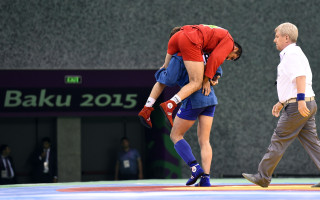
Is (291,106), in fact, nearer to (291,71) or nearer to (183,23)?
(291,71)

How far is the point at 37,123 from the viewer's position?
49.4 ft

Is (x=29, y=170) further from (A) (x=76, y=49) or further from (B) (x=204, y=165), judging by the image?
(B) (x=204, y=165)

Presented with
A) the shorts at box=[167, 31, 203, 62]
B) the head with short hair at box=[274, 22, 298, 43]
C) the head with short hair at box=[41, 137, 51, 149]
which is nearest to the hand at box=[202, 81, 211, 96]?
the shorts at box=[167, 31, 203, 62]

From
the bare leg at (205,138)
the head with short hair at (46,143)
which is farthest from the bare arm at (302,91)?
the head with short hair at (46,143)

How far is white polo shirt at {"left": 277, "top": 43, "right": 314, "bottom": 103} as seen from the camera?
5.35 m

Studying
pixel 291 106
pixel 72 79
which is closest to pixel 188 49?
pixel 291 106

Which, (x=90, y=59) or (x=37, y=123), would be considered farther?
(x=37, y=123)

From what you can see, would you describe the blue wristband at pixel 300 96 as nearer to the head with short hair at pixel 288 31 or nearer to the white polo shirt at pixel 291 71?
the white polo shirt at pixel 291 71

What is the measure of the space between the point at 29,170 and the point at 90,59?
11.5 feet

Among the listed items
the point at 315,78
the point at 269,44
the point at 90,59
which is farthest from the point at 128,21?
the point at 315,78

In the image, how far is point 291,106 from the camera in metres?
5.43

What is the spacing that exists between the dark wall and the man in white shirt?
306 inches

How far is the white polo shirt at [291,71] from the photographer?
535 centimetres

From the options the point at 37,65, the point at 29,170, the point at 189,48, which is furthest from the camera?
the point at 29,170
